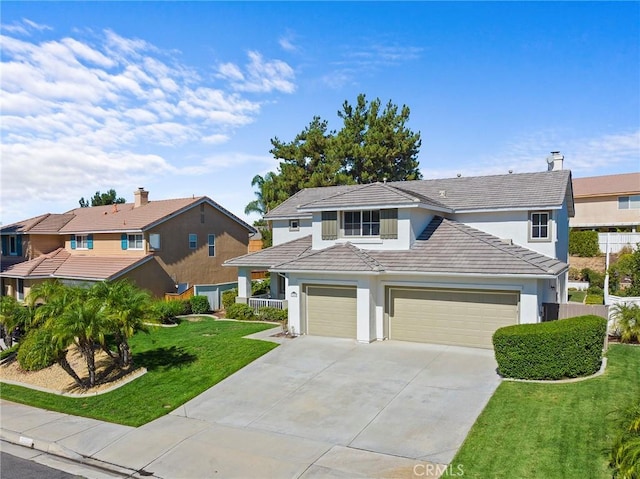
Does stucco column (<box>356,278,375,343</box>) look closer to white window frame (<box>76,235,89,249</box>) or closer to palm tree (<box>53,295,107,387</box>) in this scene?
palm tree (<box>53,295,107,387</box>)

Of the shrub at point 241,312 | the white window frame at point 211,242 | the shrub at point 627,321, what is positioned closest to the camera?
the shrub at point 627,321

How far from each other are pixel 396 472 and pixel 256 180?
163 ft

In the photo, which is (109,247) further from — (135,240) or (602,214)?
(602,214)

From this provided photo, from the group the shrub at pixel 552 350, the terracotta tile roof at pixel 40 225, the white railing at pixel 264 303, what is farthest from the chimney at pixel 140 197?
the shrub at pixel 552 350

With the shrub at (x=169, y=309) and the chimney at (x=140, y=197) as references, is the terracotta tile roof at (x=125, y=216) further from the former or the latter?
the shrub at (x=169, y=309)

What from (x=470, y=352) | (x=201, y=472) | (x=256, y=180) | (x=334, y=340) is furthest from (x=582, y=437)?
(x=256, y=180)

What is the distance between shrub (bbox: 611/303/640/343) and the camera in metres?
16.5

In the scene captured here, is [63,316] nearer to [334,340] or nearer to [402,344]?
[334,340]

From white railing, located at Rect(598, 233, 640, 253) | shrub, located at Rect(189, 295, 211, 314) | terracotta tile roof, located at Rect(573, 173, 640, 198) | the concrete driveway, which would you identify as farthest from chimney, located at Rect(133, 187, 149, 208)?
terracotta tile roof, located at Rect(573, 173, 640, 198)

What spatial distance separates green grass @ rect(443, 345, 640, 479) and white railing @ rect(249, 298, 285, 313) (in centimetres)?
1276

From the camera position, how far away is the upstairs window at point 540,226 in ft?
65.1

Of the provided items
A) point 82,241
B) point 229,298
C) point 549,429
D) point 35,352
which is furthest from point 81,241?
point 549,429

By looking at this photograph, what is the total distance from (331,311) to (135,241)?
16363mm

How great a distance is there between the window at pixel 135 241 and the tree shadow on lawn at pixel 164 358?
12.1m
